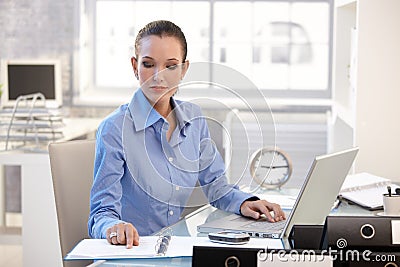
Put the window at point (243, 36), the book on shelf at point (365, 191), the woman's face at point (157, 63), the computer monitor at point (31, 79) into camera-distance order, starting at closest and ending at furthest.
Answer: the woman's face at point (157, 63) → the book on shelf at point (365, 191) → the computer monitor at point (31, 79) → the window at point (243, 36)

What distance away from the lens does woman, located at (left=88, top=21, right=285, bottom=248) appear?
203cm

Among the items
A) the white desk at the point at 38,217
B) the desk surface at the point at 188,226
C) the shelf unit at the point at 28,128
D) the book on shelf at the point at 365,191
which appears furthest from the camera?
the shelf unit at the point at 28,128

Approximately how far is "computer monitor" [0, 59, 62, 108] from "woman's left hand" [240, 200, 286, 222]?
316cm

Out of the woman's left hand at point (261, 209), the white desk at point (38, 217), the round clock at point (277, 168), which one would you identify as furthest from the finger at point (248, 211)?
the white desk at point (38, 217)

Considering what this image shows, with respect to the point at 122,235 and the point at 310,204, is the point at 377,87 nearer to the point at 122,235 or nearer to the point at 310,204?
the point at 310,204

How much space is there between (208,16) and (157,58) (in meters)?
3.68

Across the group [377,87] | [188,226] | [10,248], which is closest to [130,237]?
[188,226]

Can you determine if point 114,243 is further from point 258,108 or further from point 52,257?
point 52,257

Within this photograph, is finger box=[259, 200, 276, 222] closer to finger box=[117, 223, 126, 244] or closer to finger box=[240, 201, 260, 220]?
finger box=[240, 201, 260, 220]

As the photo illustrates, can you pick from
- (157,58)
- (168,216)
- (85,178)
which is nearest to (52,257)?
(85,178)

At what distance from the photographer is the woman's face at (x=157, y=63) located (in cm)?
198

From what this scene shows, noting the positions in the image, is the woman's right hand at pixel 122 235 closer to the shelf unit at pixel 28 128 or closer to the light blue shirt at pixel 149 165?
the light blue shirt at pixel 149 165

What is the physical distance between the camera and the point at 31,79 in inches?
204

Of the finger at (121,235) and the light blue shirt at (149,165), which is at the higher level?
the light blue shirt at (149,165)
